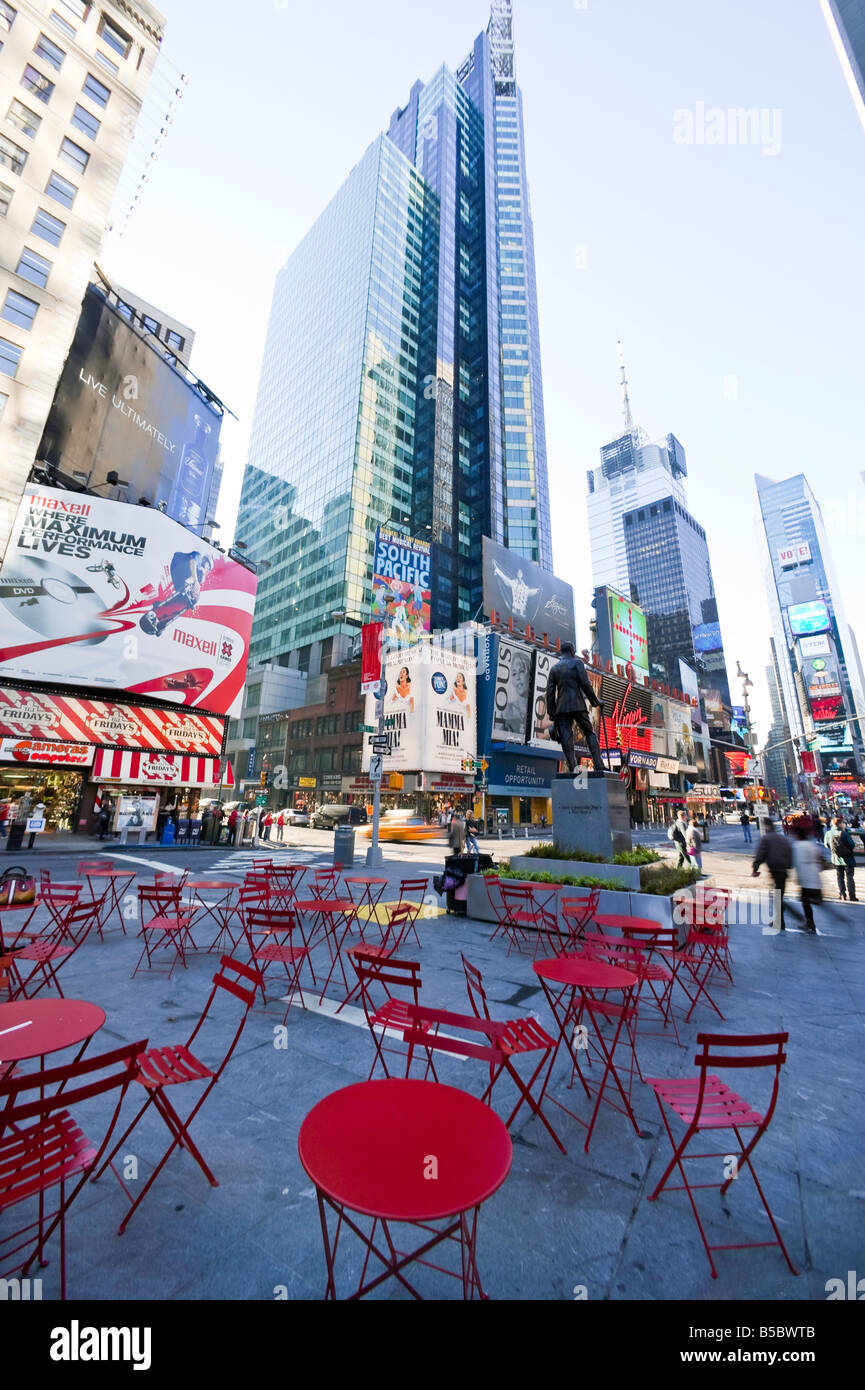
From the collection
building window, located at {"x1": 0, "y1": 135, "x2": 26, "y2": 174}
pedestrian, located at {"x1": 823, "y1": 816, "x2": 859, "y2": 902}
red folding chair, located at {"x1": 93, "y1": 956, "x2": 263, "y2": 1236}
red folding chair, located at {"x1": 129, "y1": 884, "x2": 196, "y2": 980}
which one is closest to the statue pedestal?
pedestrian, located at {"x1": 823, "y1": 816, "x2": 859, "y2": 902}

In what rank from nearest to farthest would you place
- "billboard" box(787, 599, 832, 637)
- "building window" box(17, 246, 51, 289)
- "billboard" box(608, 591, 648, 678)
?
"building window" box(17, 246, 51, 289), "billboard" box(608, 591, 648, 678), "billboard" box(787, 599, 832, 637)

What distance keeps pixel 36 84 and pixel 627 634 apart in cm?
6298

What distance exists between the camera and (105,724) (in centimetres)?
2411

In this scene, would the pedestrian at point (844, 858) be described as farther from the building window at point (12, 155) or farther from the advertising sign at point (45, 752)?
the building window at point (12, 155)

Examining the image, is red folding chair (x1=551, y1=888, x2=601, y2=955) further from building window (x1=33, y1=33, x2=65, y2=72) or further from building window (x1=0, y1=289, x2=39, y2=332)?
building window (x1=33, y1=33, x2=65, y2=72)

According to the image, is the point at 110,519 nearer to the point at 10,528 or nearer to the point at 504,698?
the point at 10,528

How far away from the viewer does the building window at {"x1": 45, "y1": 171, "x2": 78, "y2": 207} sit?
25.2m

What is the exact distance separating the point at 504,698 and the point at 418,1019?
4417cm

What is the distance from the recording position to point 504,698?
46.8 metres

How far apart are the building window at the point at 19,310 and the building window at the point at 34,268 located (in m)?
1.13

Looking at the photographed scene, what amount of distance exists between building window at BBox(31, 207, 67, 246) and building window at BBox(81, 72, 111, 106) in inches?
346

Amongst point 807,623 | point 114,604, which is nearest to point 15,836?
point 114,604

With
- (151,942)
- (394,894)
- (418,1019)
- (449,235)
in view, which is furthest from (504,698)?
(449,235)

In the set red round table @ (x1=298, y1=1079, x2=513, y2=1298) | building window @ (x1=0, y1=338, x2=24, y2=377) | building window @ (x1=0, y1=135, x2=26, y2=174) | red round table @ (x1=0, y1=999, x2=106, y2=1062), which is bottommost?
red round table @ (x1=298, y1=1079, x2=513, y2=1298)
